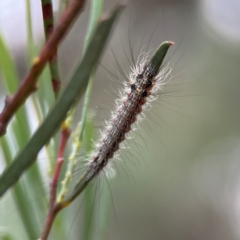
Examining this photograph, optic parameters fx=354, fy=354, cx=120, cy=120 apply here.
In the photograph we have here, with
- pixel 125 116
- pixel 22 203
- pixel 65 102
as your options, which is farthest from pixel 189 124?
pixel 65 102

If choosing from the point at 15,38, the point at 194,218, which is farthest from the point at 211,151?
the point at 15,38

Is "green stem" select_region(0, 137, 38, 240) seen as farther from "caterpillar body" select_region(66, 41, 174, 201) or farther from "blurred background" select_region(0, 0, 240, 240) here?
"blurred background" select_region(0, 0, 240, 240)

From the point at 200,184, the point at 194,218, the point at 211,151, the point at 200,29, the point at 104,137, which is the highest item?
the point at 200,29

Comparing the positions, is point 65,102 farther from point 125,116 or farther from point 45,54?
point 125,116

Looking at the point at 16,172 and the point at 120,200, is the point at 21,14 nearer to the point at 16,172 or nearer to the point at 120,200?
the point at 120,200

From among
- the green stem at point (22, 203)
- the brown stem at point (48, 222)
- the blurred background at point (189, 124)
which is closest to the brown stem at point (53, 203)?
the brown stem at point (48, 222)

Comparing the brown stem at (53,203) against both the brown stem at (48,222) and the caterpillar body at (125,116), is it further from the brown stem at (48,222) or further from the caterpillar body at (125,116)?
the caterpillar body at (125,116)
